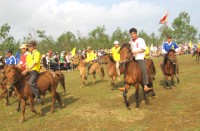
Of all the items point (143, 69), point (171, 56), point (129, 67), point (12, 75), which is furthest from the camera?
point (171, 56)

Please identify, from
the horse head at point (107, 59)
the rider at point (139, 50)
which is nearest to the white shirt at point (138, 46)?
the rider at point (139, 50)

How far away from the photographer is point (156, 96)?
12.9m

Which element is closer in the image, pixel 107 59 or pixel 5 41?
pixel 107 59

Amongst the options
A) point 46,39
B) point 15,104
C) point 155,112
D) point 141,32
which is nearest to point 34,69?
point 15,104

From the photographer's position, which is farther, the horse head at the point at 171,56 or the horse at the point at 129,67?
the horse head at the point at 171,56

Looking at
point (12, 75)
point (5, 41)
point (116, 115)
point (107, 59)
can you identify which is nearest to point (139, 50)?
point (116, 115)

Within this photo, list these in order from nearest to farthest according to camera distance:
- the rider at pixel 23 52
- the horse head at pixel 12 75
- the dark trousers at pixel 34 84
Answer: the horse head at pixel 12 75 < the dark trousers at pixel 34 84 < the rider at pixel 23 52

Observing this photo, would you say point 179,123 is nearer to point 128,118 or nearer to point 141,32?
point 128,118

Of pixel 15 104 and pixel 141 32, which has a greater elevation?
pixel 141 32

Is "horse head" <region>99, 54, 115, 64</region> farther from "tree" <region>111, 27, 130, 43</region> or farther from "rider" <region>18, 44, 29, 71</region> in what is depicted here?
"tree" <region>111, 27, 130, 43</region>

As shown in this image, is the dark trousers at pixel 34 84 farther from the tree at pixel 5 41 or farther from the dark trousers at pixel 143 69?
the tree at pixel 5 41

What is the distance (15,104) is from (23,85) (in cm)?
391

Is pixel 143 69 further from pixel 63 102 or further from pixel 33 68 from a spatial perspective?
pixel 63 102

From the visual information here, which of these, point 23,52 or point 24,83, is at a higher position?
point 23,52
